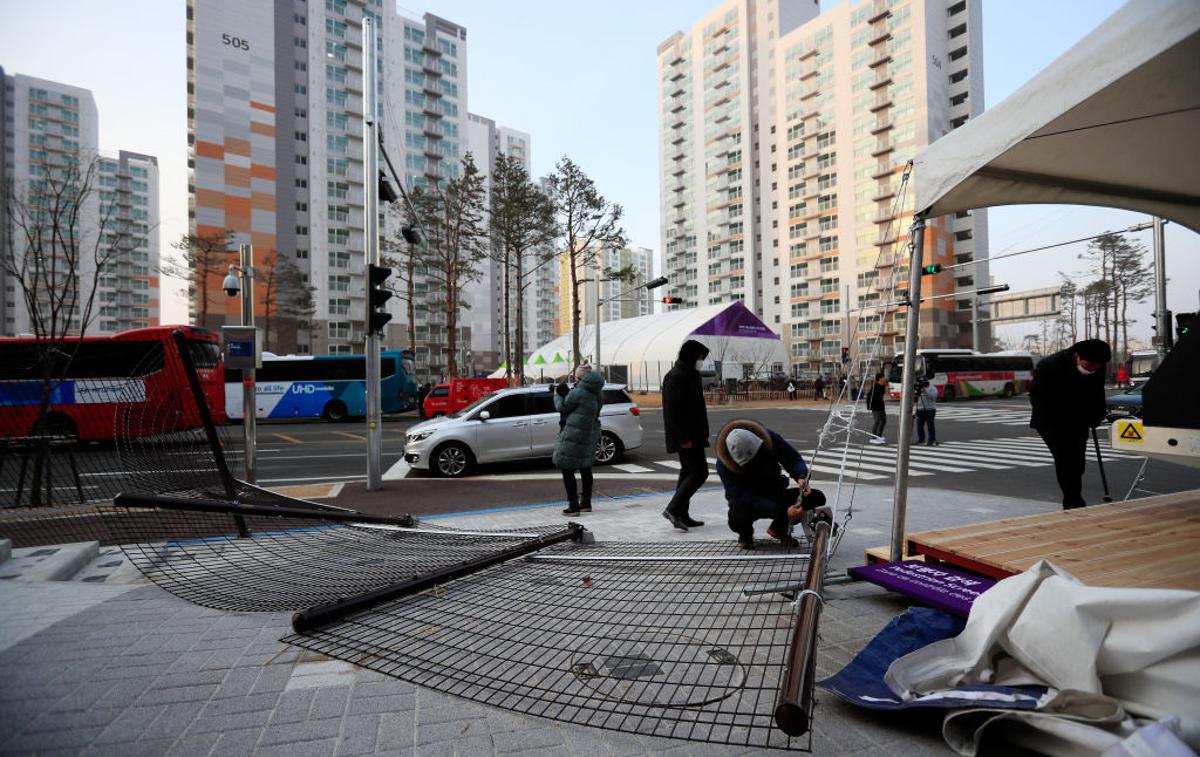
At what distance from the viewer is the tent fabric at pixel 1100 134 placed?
2.71m

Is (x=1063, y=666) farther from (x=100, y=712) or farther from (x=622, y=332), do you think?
(x=622, y=332)

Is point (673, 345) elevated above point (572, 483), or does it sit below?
above

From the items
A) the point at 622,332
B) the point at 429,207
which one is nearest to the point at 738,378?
the point at 622,332

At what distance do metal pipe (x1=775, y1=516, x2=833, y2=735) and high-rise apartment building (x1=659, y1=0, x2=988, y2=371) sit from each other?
163 ft

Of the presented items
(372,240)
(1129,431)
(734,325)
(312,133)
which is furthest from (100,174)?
(1129,431)

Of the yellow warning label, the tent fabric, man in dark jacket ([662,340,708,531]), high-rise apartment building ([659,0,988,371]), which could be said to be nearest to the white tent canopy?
high-rise apartment building ([659,0,988,371])

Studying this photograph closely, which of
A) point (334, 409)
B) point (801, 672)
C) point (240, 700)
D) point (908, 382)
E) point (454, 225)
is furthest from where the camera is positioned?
point (454, 225)

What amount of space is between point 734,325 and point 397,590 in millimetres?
38179

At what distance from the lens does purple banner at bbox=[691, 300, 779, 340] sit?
39375mm

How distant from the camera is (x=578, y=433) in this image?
24.2 ft

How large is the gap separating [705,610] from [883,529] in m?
3.22

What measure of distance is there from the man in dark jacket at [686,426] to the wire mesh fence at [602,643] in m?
1.78

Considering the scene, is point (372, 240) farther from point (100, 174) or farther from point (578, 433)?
point (100, 174)

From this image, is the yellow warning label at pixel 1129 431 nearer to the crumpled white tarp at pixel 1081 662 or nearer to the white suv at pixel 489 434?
the crumpled white tarp at pixel 1081 662
